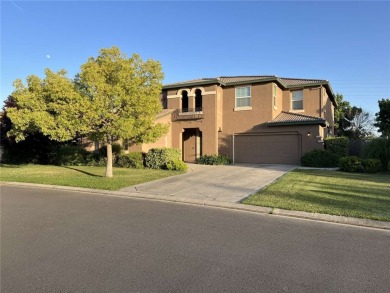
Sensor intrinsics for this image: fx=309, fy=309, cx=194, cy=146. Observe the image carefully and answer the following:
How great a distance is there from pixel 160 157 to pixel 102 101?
6.02m

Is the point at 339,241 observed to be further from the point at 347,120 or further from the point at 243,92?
the point at 347,120

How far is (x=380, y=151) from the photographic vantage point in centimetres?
1695

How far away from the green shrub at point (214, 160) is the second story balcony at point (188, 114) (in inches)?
115

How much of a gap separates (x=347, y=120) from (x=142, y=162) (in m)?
35.1

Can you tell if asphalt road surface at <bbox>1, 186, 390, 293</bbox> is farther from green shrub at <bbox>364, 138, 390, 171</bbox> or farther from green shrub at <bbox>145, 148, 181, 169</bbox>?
green shrub at <bbox>364, 138, 390, 171</bbox>

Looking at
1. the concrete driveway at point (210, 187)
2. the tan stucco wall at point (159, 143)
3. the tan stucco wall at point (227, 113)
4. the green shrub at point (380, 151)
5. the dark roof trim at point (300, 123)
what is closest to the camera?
the concrete driveway at point (210, 187)

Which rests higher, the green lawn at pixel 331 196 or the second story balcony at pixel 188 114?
the second story balcony at pixel 188 114

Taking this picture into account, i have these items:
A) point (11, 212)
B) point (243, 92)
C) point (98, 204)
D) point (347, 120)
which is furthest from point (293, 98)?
point (347, 120)

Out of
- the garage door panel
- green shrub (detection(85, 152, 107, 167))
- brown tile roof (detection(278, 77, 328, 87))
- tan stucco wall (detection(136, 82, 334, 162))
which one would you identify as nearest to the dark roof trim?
tan stucco wall (detection(136, 82, 334, 162))

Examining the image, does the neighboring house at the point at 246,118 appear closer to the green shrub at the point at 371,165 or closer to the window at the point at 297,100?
the window at the point at 297,100

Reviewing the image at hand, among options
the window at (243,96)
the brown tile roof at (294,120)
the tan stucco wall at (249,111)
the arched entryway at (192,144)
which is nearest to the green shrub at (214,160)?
the arched entryway at (192,144)

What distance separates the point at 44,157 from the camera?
24594 millimetres

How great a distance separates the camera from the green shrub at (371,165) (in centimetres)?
1584

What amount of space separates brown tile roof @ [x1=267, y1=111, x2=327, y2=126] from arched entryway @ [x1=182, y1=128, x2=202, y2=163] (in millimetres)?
5472
